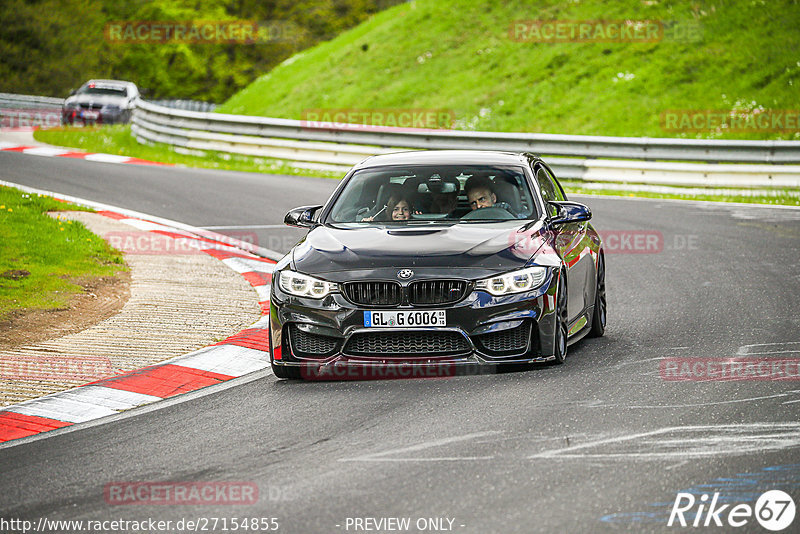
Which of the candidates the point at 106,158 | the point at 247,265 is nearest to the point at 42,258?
the point at 247,265

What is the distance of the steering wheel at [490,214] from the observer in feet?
29.0

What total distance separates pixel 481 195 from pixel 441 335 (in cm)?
175

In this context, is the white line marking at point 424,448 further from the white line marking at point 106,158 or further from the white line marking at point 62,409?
the white line marking at point 106,158

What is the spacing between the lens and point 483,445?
6.24 metres

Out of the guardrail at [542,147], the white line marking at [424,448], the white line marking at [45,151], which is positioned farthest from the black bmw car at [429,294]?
the white line marking at [45,151]

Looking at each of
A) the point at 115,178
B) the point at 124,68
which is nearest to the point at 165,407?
the point at 115,178

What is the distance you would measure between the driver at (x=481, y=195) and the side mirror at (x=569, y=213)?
37cm

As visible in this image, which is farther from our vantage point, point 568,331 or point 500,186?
point 500,186

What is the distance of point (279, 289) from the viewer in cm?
805

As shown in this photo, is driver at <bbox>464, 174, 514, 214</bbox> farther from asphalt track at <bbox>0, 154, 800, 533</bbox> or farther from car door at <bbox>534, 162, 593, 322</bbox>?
asphalt track at <bbox>0, 154, 800, 533</bbox>

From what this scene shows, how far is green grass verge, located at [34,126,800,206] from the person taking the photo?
2025 cm

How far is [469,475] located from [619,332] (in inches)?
167

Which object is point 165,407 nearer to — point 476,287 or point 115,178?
point 476,287

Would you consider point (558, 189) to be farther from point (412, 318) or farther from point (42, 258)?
point (42, 258)
